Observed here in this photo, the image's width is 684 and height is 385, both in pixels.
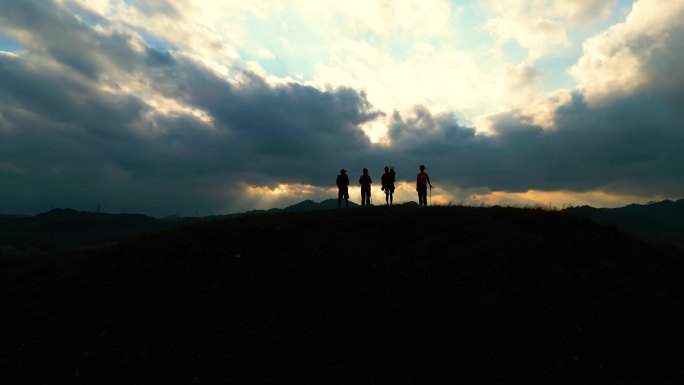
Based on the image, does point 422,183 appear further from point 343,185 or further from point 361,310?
point 361,310

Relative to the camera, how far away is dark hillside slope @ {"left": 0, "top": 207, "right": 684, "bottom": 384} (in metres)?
10.1

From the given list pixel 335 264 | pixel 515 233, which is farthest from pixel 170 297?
pixel 515 233

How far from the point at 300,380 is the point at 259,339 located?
236cm

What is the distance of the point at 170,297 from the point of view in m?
13.9

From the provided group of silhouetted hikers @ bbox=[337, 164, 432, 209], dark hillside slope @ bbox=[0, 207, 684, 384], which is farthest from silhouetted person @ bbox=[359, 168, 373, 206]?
dark hillside slope @ bbox=[0, 207, 684, 384]

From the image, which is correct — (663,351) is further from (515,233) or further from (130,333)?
(130,333)

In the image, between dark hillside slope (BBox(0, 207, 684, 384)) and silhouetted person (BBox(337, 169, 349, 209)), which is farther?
silhouetted person (BBox(337, 169, 349, 209))

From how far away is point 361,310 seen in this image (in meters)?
12.3

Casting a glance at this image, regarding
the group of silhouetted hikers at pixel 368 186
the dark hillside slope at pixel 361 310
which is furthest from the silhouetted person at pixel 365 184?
the dark hillside slope at pixel 361 310

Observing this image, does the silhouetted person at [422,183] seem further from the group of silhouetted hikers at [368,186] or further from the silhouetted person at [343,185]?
→ the silhouetted person at [343,185]

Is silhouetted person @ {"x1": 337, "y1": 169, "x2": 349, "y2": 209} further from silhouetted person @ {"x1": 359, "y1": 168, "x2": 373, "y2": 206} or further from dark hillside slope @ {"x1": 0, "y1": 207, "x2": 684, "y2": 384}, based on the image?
dark hillside slope @ {"x1": 0, "y1": 207, "x2": 684, "y2": 384}

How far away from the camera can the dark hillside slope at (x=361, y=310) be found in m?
10.1

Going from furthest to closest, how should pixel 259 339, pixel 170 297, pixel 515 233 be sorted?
1. pixel 515 233
2. pixel 170 297
3. pixel 259 339

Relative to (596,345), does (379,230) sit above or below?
above
